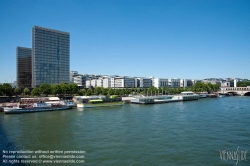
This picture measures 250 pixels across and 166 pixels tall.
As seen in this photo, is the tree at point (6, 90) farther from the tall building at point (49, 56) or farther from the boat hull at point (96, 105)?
the tall building at point (49, 56)

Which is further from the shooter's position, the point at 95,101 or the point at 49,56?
the point at 49,56

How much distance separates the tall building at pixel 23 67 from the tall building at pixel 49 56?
12989 millimetres

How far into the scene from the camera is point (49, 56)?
7588cm

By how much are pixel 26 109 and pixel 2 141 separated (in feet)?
62.2

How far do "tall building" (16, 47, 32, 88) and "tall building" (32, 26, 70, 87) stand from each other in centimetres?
1299

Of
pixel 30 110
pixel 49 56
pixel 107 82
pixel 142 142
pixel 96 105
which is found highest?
pixel 49 56

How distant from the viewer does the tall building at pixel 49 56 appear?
7256cm

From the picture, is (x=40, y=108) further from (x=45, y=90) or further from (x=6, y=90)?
(x=45, y=90)

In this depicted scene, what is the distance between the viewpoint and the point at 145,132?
62.3 feet

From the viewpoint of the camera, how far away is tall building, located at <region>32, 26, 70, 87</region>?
2857 inches

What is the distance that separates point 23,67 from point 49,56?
1970 cm

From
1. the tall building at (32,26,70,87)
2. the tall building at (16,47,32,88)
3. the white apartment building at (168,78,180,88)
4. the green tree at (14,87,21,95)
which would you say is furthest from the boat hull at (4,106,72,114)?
the white apartment building at (168,78,180,88)

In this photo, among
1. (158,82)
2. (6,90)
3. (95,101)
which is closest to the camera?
(95,101)

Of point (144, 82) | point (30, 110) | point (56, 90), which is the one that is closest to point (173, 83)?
point (144, 82)
